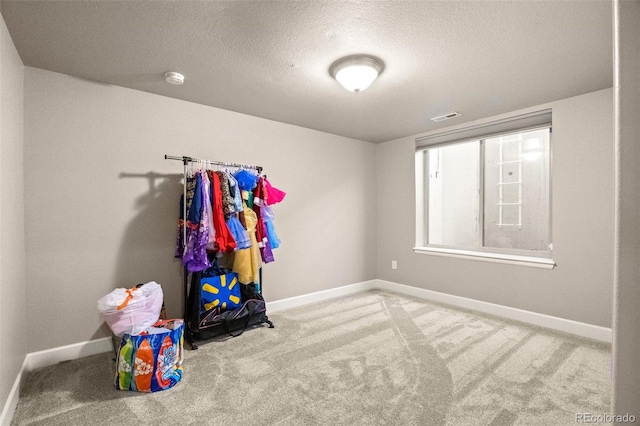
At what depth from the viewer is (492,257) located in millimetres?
3490

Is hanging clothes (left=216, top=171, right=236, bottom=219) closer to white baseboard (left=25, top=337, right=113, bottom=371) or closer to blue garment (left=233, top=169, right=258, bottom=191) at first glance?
blue garment (left=233, top=169, right=258, bottom=191)

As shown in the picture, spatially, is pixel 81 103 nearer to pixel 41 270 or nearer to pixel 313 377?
pixel 41 270

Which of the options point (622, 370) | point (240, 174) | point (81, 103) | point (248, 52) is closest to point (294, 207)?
point (240, 174)

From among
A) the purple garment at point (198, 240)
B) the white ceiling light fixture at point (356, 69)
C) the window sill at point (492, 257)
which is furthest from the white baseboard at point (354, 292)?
the white ceiling light fixture at point (356, 69)

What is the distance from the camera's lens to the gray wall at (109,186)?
2.37m

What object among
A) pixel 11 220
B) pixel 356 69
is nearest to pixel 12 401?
pixel 11 220

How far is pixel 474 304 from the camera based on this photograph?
361cm

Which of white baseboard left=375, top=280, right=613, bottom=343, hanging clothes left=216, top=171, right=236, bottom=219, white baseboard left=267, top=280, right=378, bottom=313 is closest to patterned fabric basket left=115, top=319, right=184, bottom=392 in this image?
hanging clothes left=216, top=171, right=236, bottom=219

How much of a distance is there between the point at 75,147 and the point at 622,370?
3.21 m

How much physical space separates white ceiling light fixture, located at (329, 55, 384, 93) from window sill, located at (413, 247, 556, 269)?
2.39 m

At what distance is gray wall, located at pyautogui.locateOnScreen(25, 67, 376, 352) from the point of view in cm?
237

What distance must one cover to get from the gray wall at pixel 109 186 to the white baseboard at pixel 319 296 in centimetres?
9

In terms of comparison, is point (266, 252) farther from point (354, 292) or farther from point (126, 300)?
point (354, 292)

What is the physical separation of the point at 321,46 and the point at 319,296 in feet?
9.54
